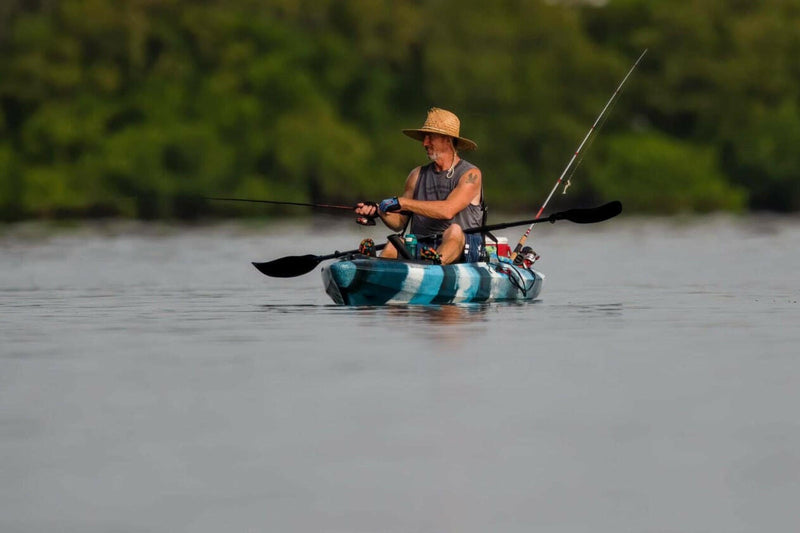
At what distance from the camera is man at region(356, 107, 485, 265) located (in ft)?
51.9

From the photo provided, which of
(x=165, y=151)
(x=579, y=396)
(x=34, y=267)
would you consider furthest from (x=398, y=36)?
(x=579, y=396)

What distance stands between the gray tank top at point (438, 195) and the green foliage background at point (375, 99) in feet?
122

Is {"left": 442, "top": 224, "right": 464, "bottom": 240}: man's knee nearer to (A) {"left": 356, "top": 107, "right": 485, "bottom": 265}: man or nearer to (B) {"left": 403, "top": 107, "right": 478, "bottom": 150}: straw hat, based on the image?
(A) {"left": 356, "top": 107, "right": 485, "bottom": 265}: man

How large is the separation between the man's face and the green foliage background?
37.3 meters

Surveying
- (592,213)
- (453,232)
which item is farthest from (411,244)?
(592,213)

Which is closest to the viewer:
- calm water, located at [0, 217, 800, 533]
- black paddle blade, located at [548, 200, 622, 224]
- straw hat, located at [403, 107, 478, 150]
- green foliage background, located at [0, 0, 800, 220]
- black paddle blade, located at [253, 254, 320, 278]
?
calm water, located at [0, 217, 800, 533]

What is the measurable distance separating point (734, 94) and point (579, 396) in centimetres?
6340

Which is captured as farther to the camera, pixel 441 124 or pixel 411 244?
pixel 411 244

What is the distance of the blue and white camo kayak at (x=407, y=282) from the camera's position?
15688 millimetres

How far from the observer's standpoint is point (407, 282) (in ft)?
51.7

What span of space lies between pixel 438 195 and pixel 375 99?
50790 mm

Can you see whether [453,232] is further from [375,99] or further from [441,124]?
[375,99]

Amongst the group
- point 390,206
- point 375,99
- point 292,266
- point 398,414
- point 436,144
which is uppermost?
point 375,99

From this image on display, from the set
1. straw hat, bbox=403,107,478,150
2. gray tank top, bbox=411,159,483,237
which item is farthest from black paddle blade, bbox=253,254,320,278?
straw hat, bbox=403,107,478,150
